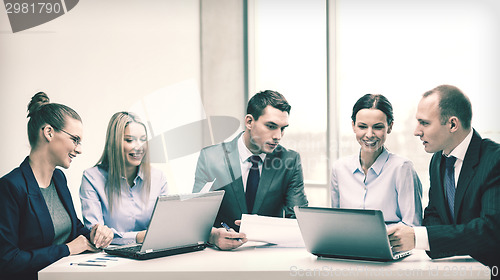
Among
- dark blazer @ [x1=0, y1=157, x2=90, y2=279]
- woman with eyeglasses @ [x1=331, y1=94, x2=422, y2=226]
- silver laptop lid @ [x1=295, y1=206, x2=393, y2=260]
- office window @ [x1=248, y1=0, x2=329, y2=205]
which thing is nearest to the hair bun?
dark blazer @ [x1=0, y1=157, x2=90, y2=279]

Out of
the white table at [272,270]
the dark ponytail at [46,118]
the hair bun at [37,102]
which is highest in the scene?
the hair bun at [37,102]

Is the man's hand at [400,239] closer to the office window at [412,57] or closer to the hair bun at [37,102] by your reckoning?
the hair bun at [37,102]

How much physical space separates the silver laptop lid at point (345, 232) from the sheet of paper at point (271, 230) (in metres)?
0.22

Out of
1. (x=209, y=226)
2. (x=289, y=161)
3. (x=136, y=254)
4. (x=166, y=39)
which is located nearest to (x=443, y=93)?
(x=289, y=161)

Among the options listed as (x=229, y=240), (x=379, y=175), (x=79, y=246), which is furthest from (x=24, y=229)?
(x=379, y=175)

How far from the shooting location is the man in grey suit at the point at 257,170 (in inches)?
114

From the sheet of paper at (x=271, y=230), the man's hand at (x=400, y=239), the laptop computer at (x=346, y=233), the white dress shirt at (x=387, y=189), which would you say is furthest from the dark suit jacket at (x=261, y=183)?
the man's hand at (x=400, y=239)

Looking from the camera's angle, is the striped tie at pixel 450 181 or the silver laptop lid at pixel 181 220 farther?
the striped tie at pixel 450 181

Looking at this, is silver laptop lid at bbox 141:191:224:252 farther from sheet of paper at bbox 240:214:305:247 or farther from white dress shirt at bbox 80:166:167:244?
white dress shirt at bbox 80:166:167:244

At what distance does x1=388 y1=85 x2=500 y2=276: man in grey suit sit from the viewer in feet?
6.71

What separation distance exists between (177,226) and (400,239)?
97 centimetres

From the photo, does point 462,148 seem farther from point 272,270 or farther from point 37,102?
point 37,102

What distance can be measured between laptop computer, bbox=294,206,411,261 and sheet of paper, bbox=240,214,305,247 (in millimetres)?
215

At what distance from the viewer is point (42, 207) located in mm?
2295
